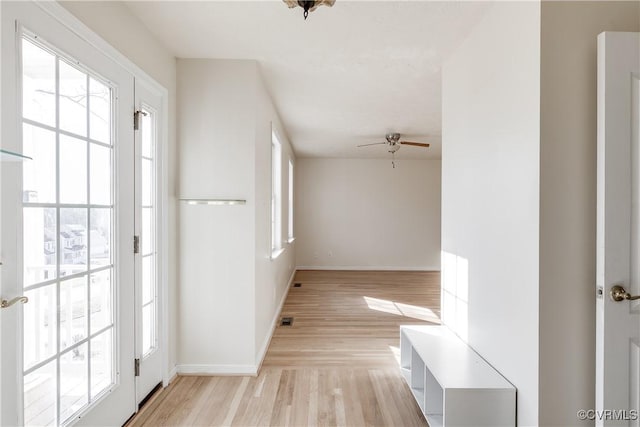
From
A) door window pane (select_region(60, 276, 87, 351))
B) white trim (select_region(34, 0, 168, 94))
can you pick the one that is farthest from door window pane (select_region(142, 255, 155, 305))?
white trim (select_region(34, 0, 168, 94))

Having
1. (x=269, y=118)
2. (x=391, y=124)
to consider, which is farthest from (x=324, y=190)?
(x=269, y=118)

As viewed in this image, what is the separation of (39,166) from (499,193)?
2.28 meters

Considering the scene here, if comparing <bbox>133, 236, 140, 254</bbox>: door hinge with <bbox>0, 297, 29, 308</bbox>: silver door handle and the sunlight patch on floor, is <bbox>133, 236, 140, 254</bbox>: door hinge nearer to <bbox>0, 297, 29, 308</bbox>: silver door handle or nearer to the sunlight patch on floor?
<bbox>0, 297, 29, 308</bbox>: silver door handle

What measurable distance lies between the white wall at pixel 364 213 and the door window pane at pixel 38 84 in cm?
628

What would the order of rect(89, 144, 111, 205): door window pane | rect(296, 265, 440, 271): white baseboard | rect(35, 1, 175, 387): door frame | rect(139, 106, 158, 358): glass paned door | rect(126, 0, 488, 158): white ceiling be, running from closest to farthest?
rect(89, 144, 111, 205): door window pane
rect(126, 0, 488, 158): white ceiling
rect(139, 106, 158, 358): glass paned door
rect(35, 1, 175, 387): door frame
rect(296, 265, 440, 271): white baseboard

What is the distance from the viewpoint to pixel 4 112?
126cm

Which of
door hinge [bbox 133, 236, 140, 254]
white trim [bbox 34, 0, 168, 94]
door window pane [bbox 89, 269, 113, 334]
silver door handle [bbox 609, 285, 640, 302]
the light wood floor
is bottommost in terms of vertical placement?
the light wood floor

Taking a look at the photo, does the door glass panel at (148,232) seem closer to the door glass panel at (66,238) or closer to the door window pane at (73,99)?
the door glass panel at (66,238)

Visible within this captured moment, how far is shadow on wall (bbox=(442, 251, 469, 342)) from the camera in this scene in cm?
232

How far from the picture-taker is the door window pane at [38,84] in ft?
4.48

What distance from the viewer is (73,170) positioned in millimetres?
1639

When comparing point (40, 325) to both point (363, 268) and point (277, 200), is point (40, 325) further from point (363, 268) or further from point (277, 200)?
point (363, 268)

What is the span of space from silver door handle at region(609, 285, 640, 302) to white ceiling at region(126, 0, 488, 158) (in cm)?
168

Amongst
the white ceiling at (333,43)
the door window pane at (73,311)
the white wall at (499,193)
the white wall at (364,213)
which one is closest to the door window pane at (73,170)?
the door window pane at (73,311)
